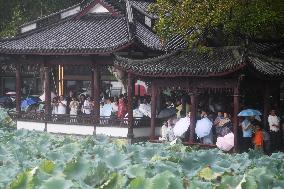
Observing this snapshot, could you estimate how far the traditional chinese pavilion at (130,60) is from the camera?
17266 mm

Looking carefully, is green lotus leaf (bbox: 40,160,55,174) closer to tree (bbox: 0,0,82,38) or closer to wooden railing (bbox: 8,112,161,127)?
wooden railing (bbox: 8,112,161,127)

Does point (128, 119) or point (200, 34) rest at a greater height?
point (200, 34)

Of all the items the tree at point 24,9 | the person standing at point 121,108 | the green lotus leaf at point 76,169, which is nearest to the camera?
the green lotus leaf at point 76,169

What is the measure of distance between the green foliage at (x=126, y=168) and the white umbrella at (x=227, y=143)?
6236 mm

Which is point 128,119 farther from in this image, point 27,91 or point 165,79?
point 27,91

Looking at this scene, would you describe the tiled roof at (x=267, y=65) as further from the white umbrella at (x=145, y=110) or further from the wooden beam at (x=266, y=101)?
the white umbrella at (x=145, y=110)

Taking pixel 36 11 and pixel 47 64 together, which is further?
pixel 36 11

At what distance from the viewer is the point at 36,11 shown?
127 feet

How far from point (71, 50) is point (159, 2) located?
16.9 feet

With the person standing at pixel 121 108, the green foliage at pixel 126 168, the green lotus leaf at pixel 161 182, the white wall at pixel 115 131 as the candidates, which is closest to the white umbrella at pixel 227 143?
the white wall at pixel 115 131

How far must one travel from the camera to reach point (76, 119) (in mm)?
20891

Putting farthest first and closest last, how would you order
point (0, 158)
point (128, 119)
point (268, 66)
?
point (128, 119) → point (268, 66) → point (0, 158)

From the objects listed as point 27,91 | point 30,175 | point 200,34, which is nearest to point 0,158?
point 30,175

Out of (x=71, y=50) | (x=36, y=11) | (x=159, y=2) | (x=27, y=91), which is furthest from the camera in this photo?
(x=36, y=11)
